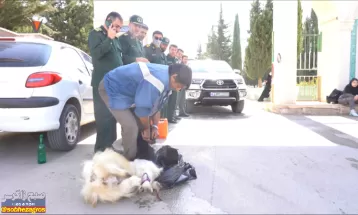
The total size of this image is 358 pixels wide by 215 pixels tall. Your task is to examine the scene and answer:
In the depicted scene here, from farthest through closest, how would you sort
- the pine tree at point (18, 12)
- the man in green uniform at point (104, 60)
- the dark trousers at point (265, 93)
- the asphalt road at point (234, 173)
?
the pine tree at point (18, 12) → the dark trousers at point (265, 93) → the man in green uniform at point (104, 60) → the asphalt road at point (234, 173)

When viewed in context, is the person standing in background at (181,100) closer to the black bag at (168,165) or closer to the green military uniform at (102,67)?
the green military uniform at (102,67)

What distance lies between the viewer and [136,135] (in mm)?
3582

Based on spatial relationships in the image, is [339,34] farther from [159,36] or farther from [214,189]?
[214,189]

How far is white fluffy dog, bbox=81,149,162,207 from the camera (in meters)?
2.90

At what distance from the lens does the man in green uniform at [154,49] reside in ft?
21.2

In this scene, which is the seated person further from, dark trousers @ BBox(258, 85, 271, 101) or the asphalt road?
dark trousers @ BBox(258, 85, 271, 101)

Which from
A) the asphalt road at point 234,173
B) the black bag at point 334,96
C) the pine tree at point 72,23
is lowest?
the asphalt road at point 234,173

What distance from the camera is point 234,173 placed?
3818 mm

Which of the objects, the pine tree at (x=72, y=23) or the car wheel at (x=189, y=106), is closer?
the car wheel at (x=189, y=106)

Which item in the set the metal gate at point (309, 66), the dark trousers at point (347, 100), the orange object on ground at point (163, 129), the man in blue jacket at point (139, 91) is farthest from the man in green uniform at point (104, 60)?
the metal gate at point (309, 66)

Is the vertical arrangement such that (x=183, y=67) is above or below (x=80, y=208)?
above

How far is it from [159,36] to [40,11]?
17.3 metres

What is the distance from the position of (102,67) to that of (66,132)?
109 centimetres

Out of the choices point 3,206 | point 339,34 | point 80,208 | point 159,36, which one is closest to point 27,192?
point 3,206
